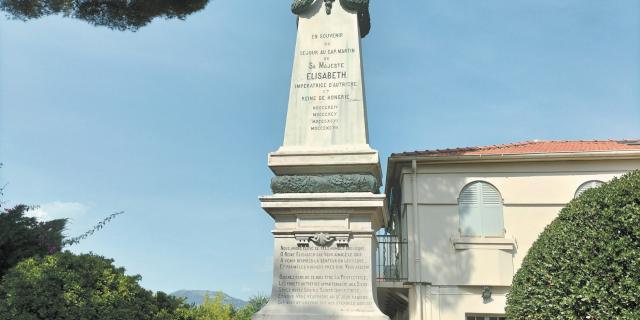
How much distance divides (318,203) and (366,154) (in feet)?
3.38

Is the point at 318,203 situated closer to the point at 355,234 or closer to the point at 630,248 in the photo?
the point at 355,234

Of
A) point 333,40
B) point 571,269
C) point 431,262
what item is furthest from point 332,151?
point 431,262

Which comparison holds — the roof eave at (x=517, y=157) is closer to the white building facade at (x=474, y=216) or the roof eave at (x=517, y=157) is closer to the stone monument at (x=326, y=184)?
the white building facade at (x=474, y=216)

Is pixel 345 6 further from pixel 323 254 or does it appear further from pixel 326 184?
pixel 323 254

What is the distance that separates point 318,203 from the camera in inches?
303

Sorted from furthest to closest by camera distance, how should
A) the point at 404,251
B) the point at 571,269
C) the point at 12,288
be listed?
the point at 404,251
the point at 12,288
the point at 571,269

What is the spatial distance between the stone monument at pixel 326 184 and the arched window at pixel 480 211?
6.33 m

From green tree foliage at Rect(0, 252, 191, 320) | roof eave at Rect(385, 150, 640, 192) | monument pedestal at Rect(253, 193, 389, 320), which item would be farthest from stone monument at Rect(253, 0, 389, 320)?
roof eave at Rect(385, 150, 640, 192)

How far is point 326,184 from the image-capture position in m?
7.95

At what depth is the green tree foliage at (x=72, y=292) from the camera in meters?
7.32

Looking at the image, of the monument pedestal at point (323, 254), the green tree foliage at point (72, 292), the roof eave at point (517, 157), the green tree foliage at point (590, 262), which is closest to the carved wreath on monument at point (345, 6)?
the monument pedestal at point (323, 254)

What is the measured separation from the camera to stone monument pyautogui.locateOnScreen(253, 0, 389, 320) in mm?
7449

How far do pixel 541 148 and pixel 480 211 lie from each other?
9.76ft

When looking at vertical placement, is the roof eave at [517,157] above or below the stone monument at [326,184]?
above
